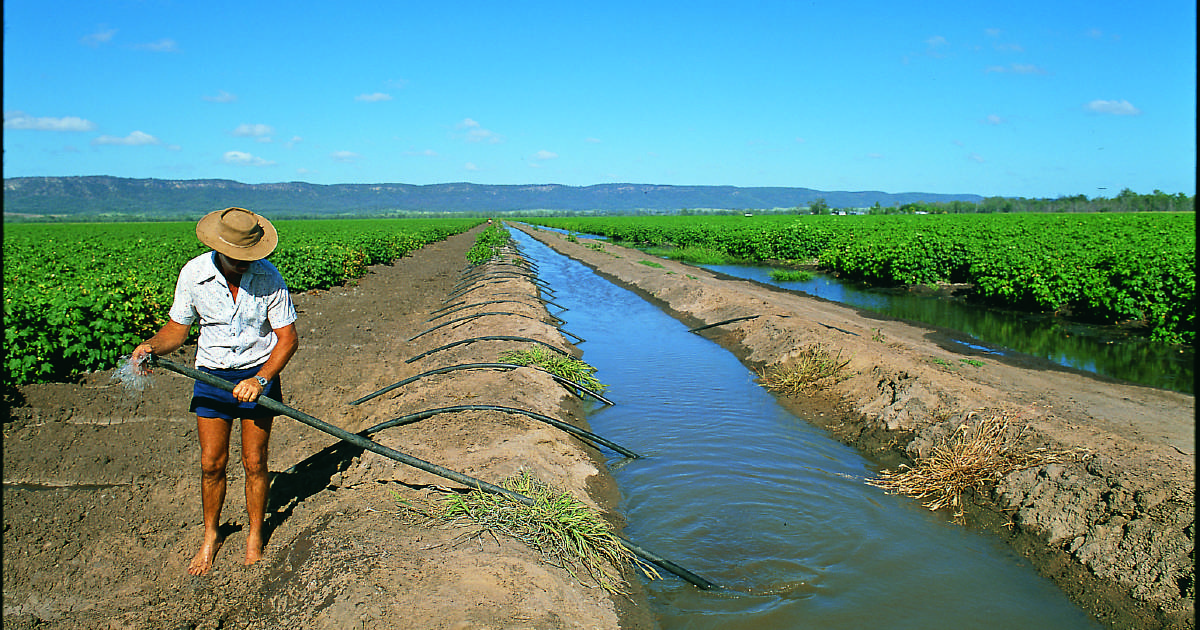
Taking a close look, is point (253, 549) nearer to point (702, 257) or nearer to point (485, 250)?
point (485, 250)

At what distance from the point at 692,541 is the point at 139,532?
3837mm

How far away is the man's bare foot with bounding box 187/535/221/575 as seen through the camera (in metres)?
4.19

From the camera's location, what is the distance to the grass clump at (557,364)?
30.1 feet

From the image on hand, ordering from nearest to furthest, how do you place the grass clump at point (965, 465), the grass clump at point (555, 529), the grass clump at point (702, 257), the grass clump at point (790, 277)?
1. the grass clump at point (555, 529)
2. the grass clump at point (965, 465)
3. the grass clump at point (790, 277)
4. the grass clump at point (702, 257)

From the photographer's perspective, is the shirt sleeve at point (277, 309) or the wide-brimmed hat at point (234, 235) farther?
the shirt sleeve at point (277, 309)

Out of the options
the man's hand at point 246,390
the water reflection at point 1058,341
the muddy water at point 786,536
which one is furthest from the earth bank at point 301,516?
the water reflection at point 1058,341

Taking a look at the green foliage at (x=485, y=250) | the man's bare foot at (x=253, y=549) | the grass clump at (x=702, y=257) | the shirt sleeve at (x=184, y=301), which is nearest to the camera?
the shirt sleeve at (x=184, y=301)

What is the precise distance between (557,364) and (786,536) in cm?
449

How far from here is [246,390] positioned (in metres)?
3.75

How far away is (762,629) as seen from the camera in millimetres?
4242

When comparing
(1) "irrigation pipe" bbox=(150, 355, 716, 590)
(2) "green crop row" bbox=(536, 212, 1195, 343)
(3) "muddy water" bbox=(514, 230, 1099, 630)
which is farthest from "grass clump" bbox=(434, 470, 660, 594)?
(2) "green crop row" bbox=(536, 212, 1195, 343)

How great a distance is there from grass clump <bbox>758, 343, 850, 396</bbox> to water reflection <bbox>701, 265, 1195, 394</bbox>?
3870 millimetres

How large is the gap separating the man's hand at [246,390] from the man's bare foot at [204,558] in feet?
3.64

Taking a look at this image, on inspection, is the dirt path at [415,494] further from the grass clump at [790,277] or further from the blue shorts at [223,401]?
the grass clump at [790,277]
